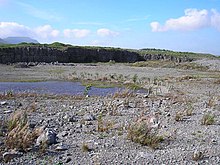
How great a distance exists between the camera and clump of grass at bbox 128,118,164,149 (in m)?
11.3

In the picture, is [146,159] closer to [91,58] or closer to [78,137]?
[78,137]

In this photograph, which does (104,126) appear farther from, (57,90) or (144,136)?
(57,90)

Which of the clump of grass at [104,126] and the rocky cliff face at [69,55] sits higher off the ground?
the rocky cliff face at [69,55]

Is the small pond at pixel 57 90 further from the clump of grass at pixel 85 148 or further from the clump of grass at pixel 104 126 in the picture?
the clump of grass at pixel 85 148

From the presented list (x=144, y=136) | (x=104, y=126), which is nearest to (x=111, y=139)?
(x=144, y=136)

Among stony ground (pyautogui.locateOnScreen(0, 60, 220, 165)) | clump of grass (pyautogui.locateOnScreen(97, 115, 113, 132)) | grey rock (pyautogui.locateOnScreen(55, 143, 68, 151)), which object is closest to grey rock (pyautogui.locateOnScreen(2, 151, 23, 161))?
stony ground (pyautogui.locateOnScreen(0, 60, 220, 165))

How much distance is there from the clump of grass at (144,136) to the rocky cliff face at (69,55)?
201 ft

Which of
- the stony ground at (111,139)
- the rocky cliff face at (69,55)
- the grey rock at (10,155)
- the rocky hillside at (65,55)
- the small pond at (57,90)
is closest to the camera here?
the grey rock at (10,155)

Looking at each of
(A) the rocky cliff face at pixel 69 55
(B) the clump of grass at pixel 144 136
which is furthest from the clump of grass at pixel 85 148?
(A) the rocky cliff face at pixel 69 55

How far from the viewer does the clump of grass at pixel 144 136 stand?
37.1 ft

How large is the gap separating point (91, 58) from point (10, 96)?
62864mm

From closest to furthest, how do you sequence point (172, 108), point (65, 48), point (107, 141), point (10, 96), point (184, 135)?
point (107, 141) < point (184, 135) < point (172, 108) < point (10, 96) < point (65, 48)

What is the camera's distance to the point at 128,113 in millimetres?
17625

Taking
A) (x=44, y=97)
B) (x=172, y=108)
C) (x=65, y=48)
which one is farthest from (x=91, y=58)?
(x=172, y=108)
